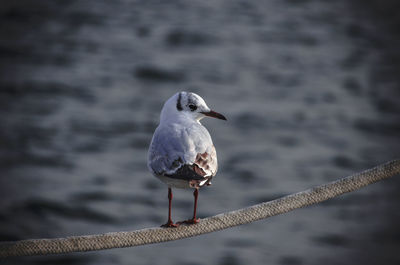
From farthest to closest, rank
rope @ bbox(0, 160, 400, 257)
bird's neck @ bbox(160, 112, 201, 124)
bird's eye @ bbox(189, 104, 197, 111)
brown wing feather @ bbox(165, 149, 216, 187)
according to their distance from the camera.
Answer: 1. bird's eye @ bbox(189, 104, 197, 111)
2. bird's neck @ bbox(160, 112, 201, 124)
3. brown wing feather @ bbox(165, 149, 216, 187)
4. rope @ bbox(0, 160, 400, 257)

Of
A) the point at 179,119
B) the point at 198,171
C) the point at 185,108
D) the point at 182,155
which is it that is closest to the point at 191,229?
the point at 198,171

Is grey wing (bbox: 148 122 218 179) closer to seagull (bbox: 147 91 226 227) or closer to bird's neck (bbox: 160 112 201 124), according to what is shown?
seagull (bbox: 147 91 226 227)

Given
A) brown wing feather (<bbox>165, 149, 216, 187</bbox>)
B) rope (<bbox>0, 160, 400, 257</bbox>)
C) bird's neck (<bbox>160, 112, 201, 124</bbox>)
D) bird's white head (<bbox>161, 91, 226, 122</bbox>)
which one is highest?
bird's white head (<bbox>161, 91, 226, 122</bbox>)

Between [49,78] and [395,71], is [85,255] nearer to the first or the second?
[49,78]

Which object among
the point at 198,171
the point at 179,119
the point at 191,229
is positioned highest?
the point at 179,119

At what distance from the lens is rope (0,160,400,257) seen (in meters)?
4.51

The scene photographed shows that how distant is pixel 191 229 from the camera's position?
191 inches

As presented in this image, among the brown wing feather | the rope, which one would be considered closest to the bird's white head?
the brown wing feather

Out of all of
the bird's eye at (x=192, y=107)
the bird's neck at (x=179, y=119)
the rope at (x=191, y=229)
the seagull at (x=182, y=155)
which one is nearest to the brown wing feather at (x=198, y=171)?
the seagull at (x=182, y=155)

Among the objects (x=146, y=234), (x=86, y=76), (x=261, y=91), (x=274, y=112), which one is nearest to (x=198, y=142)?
(x=146, y=234)

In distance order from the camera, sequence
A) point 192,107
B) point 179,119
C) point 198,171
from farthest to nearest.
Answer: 1. point 192,107
2. point 179,119
3. point 198,171

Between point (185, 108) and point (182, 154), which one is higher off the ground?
point (185, 108)

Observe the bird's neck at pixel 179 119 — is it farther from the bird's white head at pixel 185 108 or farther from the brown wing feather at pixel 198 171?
the brown wing feather at pixel 198 171

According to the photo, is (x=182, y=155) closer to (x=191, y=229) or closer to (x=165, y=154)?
(x=165, y=154)
